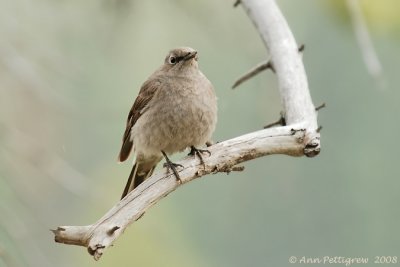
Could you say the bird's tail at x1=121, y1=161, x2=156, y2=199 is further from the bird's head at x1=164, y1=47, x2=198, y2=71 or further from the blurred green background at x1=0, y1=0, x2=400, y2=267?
the bird's head at x1=164, y1=47, x2=198, y2=71

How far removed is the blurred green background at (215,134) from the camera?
187 inches

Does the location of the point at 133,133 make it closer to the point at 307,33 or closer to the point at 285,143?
the point at 285,143

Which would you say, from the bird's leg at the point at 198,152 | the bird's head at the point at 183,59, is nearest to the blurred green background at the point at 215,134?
the bird's head at the point at 183,59

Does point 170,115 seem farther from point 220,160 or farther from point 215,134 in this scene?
point 215,134

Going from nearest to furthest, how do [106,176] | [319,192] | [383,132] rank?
[106,176] < [319,192] < [383,132]

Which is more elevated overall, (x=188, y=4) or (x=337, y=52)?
(x=337, y=52)

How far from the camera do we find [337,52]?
11250 mm

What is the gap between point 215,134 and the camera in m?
9.95

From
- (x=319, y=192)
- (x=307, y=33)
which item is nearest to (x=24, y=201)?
(x=307, y=33)

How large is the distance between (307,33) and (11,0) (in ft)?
16.6

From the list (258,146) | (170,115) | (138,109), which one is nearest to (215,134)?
(138,109)

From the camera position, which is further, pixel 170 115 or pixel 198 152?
pixel 170 115

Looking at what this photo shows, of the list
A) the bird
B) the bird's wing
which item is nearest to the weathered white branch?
the bird

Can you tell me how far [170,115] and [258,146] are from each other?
0.91 m
